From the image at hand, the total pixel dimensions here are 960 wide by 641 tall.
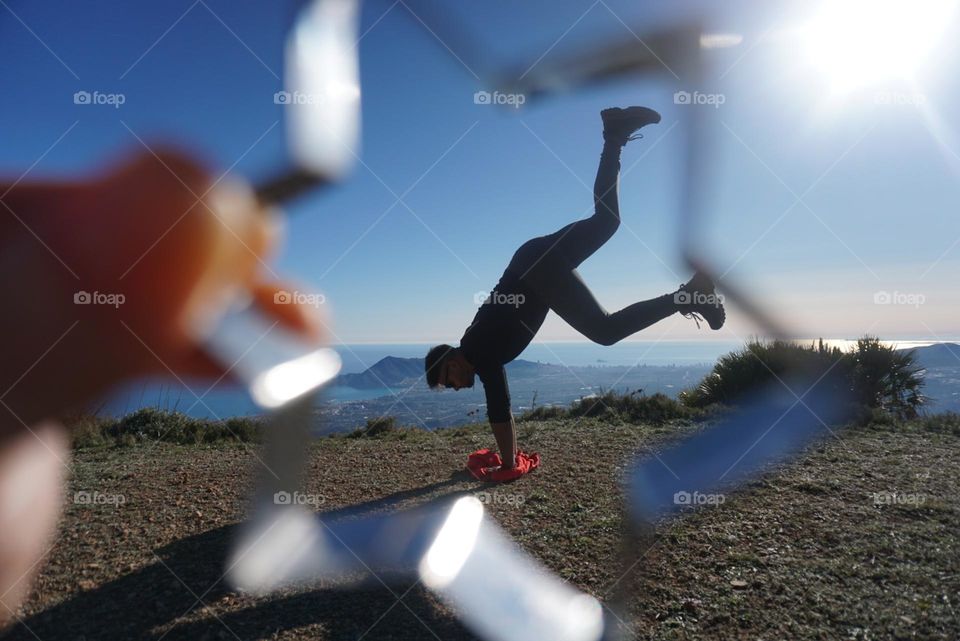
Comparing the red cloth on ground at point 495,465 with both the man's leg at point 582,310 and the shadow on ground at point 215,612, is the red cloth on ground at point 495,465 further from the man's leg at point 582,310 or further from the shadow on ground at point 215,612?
the shadow on ground at point 215,612

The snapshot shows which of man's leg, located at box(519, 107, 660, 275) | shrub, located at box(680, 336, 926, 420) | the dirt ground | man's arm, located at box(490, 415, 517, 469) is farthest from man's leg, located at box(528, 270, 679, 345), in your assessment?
shrub, located at box(680, 336, 926, 420)

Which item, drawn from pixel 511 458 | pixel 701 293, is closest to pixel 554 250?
pixel 701 293

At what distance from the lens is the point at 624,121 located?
4457 millimetres

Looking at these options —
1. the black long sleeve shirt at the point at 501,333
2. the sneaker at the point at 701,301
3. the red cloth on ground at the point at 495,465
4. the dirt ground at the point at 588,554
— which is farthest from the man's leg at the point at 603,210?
the dirt ground at the point at 588,554

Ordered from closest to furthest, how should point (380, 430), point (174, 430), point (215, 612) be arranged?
point (215, 612) < point (174, 430) < point (380, 430)

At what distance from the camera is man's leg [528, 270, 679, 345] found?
4.19 meters

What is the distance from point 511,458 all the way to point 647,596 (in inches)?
81.5

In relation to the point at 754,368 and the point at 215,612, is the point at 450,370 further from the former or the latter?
the point at 754,368

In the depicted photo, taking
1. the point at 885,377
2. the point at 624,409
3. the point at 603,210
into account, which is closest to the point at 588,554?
the point at 603,210

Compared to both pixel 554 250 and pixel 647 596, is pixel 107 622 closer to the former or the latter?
pixel 647 596

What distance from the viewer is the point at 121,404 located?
1643 mm

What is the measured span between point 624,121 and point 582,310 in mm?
1608

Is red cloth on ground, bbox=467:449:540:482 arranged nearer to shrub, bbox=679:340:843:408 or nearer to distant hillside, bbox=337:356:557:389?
distant hillside, bbox=337:356:557:389

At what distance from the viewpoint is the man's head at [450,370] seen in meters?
4.30
